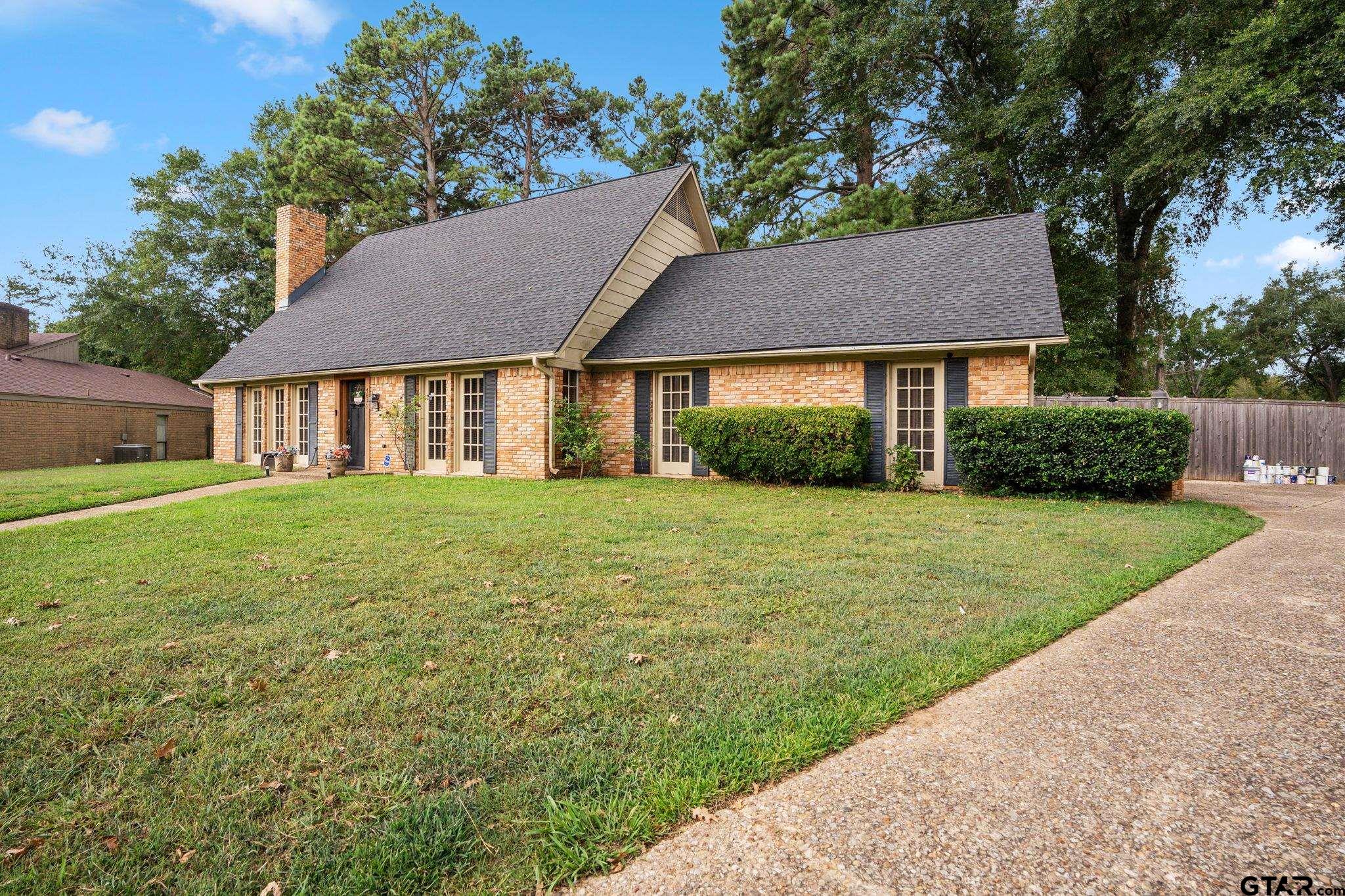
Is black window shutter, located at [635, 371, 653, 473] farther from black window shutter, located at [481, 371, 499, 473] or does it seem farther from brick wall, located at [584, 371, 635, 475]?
black window shutter, located at [481, 371, 499, 473]

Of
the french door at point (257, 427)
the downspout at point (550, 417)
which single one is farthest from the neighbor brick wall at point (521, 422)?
the french door at point (257, 427)

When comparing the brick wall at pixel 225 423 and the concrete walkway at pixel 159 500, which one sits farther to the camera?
the brick wall at pixel 225 423

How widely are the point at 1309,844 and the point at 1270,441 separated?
1591cm

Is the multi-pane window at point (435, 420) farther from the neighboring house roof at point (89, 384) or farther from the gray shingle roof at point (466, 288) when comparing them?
the neighboring house roof at point (89, 384)

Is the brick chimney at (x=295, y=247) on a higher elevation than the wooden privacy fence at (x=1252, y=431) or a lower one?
higher

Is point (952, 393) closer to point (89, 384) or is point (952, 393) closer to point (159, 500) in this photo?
point (159, 500)

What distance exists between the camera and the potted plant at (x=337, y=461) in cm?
1231

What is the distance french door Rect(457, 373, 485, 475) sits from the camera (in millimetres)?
12172

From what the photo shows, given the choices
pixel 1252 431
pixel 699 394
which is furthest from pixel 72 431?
pixel 1252 431

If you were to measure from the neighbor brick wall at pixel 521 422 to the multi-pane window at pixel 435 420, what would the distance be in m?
1.72

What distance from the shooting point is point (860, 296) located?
1103 centimetres

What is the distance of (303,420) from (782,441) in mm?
12339

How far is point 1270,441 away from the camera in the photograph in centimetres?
1277

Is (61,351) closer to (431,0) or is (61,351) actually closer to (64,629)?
(431,0)
